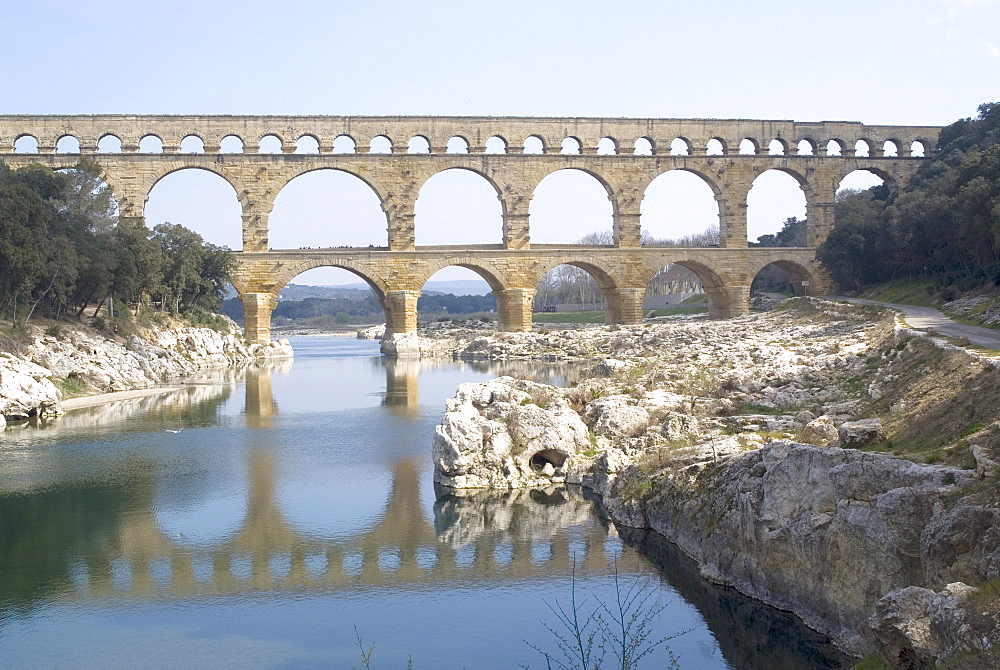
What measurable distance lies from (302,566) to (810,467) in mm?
5474

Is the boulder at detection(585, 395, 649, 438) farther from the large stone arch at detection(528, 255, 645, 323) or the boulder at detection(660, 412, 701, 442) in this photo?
the large stone arch at detection(528, 255, 645, 323)

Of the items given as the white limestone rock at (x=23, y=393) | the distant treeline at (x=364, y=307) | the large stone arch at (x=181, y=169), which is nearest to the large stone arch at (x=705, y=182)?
the large stone arch at (x=181, y=169)

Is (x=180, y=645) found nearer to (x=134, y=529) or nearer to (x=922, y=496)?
(x=134, y=529)

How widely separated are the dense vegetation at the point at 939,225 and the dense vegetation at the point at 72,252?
24246mm

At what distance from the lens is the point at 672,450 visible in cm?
→ 1262

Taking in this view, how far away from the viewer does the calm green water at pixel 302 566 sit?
8.29m

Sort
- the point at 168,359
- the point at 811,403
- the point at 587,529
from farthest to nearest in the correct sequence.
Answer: the point at 168,359 < the point at 811,403 < the point at 587,529

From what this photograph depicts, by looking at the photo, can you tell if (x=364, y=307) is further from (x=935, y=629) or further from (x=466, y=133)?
(x=935, y=629)

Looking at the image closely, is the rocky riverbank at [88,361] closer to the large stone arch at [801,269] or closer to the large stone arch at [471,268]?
the large stone arch at [471,268]

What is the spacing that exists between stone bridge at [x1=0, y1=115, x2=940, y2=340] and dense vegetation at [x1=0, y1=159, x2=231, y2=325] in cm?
520

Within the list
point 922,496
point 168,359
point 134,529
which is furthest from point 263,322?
point 922,496

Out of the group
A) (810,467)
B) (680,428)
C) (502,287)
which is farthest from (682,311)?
(810,467)

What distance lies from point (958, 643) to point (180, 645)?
20.3ft

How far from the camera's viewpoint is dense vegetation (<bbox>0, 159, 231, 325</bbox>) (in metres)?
24.4
